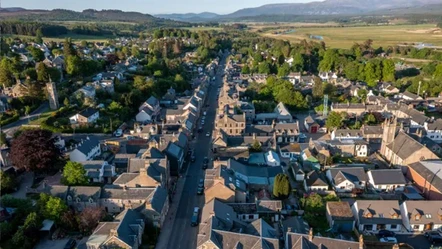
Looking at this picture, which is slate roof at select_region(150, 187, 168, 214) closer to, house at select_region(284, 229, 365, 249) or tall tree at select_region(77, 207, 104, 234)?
tall tree at select_region(77, 207, 104, 234)

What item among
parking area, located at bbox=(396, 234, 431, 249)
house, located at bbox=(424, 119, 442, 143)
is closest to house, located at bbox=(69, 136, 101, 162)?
parking area, located at bbox=(396, 234, 431, 249)

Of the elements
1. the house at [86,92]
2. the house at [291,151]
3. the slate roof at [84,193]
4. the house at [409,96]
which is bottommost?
the house at [291,151]

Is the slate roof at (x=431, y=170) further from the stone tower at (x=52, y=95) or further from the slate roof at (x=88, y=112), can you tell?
the stone tower at (x=52, y=95)

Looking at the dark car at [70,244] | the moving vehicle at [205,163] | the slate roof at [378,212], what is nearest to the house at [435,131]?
the slate roof at [378,212]

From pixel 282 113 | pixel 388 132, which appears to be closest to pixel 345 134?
pixel 388 132

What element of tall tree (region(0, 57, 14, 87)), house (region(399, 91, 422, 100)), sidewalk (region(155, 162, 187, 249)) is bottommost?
sidewalk (region(155, 162, 187, 249))

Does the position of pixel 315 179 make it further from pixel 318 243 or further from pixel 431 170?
pixel 431 170

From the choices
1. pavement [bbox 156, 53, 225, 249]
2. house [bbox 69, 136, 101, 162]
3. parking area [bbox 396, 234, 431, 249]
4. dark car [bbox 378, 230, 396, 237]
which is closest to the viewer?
parking area [bbox 396, 234, 431, 249]
